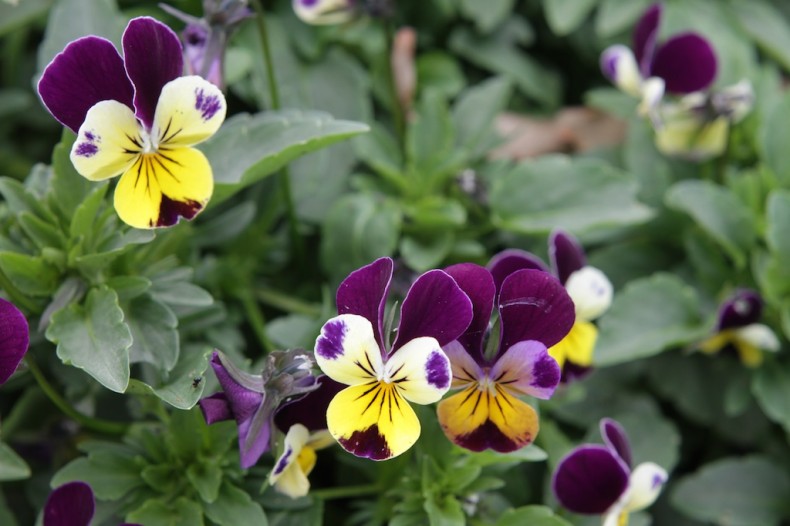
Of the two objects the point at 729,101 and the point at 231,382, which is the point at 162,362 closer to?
the point at 231,382

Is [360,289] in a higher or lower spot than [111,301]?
higher

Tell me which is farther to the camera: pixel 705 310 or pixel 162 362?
pixel 705 310

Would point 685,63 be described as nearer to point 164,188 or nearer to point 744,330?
point 744,330

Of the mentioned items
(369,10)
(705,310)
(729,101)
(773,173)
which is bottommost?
(705,310)

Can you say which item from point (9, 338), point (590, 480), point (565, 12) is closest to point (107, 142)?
point (9, 338)

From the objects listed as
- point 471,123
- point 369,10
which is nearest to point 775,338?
point 471,123

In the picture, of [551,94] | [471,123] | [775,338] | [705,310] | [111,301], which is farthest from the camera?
[551,94]

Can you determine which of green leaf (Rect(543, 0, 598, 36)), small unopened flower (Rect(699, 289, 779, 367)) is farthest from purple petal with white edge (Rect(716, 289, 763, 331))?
green leaf (Rect(543, 0, 598, 36))
